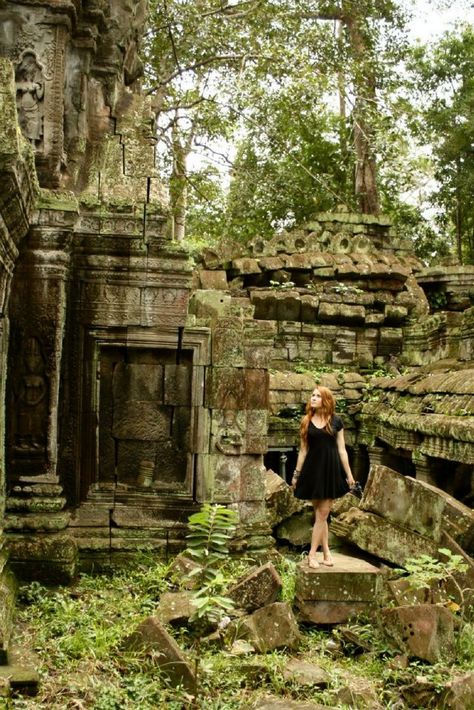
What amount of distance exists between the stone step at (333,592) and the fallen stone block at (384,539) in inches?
26.5

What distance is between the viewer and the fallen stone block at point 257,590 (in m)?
5.18

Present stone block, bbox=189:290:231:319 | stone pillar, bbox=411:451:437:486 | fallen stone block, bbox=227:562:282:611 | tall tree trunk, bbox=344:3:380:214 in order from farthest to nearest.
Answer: tall tree trunk, bbox=344:3:380:214, stone pillar, bbox=411:451:437:486, stone block, bbox=189:290:231:319, fallen stone block, bbox=227:562:282:611

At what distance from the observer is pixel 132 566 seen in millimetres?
6363

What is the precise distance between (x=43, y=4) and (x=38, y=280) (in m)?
2.42

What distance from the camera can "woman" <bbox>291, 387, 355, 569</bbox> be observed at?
226 inches

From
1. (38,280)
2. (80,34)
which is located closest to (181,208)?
(80,34)

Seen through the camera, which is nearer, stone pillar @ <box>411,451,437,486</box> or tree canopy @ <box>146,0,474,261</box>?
stone pillar @ <box>411,451,437,486</box>

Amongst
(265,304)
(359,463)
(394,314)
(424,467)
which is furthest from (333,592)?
(394,314)

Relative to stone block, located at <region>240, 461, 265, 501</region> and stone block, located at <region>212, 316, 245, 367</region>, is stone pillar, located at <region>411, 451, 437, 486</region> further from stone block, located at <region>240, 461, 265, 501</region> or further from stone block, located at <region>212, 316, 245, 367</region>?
stone block, located at <region>212, 316, 245, 367</region>

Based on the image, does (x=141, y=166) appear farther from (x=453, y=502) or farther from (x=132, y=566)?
(x=453, y=502)

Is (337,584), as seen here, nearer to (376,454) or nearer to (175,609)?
(175,609)

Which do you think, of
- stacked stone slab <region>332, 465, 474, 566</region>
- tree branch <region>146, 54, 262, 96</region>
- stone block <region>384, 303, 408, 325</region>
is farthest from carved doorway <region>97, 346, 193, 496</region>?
tree branch <region>146, 54, 262, 96</region>

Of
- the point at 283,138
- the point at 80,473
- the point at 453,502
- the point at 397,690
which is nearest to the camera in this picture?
the point at 397,690

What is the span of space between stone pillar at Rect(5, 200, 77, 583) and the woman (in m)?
1.83
